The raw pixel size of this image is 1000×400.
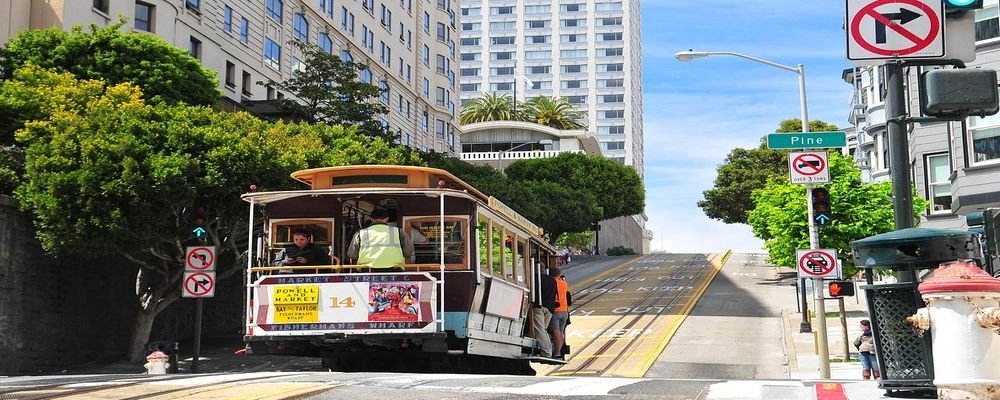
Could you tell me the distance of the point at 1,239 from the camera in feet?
82.4

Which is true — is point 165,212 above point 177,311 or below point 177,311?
above

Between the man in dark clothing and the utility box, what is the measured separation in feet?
35.1

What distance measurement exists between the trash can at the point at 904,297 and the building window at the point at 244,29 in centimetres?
4944

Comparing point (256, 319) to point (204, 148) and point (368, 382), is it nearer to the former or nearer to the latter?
point (368, 382)

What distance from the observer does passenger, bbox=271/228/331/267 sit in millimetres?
13695

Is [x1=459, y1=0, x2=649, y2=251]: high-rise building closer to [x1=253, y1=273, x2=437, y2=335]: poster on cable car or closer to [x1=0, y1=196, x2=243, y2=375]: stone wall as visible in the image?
[x1=0, y1=196, x2=243, y2=375]: stone wall

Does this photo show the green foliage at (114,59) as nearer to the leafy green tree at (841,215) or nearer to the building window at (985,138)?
the leafy green tree at (841,215)

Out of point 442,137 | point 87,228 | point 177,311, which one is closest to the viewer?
point 87,228

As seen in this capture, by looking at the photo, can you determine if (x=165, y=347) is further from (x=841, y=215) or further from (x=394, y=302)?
(x=841, y=215)

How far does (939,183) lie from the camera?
32344mm

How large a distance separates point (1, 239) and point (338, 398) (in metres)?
20.2

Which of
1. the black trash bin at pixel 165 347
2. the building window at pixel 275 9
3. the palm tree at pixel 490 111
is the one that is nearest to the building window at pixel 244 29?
the building window at pixel 275 9

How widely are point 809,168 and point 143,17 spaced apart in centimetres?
3545

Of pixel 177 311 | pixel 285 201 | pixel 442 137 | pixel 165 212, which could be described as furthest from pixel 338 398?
pixel 442 137
